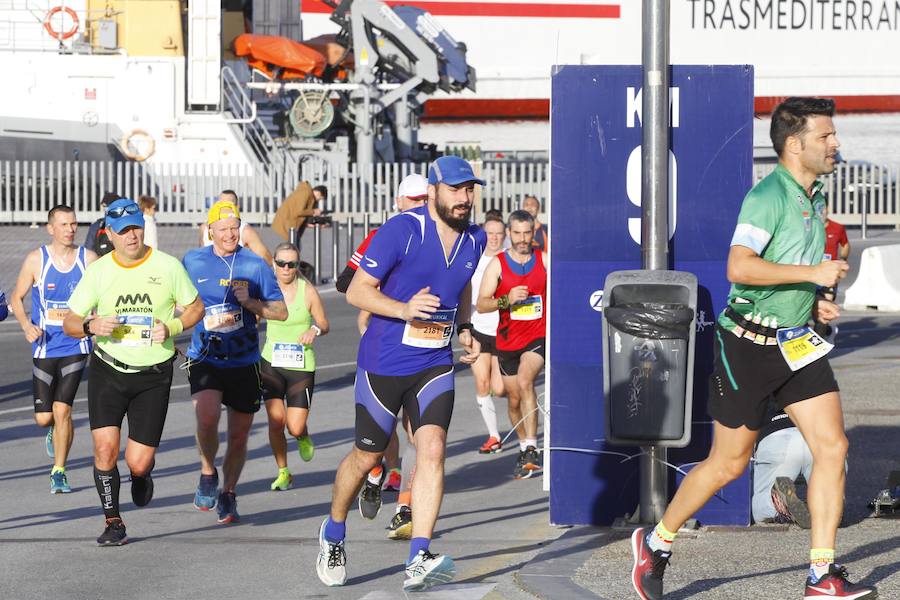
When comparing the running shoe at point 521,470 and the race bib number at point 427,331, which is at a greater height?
the race bib number at point 427,331

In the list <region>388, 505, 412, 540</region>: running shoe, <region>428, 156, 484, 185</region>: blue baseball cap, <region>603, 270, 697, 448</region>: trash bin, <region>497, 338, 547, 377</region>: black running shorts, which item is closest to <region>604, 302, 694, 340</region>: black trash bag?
<region>603, 270, 697, 448</region>: trash bin

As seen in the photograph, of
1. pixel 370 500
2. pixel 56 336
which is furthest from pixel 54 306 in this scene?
pixel 370 500

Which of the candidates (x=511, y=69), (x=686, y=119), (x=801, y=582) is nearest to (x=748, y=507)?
(x=801, y=582)

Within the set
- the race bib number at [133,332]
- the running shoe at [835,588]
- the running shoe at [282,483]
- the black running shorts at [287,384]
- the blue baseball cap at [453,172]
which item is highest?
the blue baseball cap at [453,172]

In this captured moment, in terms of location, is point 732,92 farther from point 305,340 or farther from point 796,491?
point 305,340

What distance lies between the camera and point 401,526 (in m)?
7.95

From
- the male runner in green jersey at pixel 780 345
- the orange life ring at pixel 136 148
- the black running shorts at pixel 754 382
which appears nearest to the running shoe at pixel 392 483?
the male runner in green jersey at pixel 780 345

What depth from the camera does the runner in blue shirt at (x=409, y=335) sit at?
6.66 metres

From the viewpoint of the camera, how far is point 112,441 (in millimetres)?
7875

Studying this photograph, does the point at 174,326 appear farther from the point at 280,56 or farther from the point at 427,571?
the point at 280,56

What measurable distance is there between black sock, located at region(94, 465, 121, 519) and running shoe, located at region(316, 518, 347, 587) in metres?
1.60

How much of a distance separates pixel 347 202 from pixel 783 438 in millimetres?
26682

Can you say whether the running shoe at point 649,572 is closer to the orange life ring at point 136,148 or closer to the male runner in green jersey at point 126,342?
the male runner in green jersey at point 126,342

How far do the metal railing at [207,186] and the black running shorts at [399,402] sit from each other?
87.2ft
